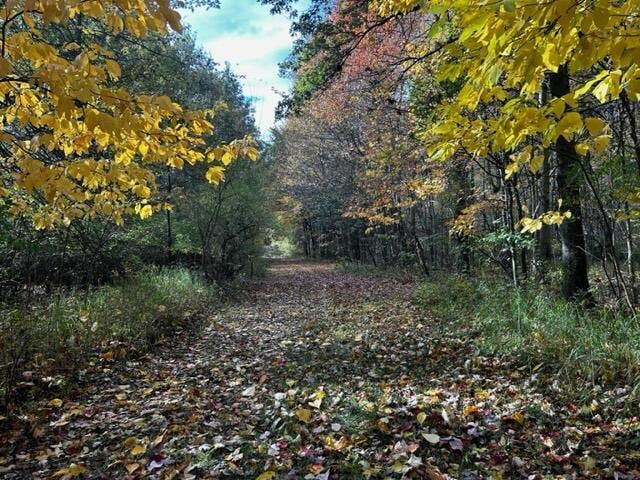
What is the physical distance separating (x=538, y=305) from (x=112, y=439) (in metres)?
5.95

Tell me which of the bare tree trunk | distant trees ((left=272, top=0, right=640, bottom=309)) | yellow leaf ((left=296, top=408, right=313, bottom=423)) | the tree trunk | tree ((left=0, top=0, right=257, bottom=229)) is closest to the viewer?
distant trees ((left=272, top=0, right=640, bottom=309))

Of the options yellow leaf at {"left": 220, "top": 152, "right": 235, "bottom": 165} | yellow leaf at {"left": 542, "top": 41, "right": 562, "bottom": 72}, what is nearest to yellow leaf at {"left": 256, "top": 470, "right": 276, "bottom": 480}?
yellow leaf at {"left": 220, "top": 152, "right": 235, "bottom": 165}

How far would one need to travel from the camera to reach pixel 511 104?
92.4 inches

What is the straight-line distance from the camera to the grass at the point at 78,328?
471 cm

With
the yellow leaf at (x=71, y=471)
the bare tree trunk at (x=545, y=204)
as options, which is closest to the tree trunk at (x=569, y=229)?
the bare tree trunk at (x=545, y=204)

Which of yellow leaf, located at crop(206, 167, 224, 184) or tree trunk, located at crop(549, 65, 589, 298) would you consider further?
tree trunk, located at crop(549, 65, 589, 298)

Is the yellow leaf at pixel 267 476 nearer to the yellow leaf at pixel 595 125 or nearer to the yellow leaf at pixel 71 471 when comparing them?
the yellow leaf at pixel 71 471

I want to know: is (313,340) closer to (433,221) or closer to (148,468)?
(148,468)

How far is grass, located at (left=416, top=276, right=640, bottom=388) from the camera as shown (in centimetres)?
430

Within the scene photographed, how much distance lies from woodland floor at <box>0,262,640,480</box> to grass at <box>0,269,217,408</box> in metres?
0.33

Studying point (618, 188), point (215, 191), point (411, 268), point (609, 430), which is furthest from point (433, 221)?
point (609, 430)

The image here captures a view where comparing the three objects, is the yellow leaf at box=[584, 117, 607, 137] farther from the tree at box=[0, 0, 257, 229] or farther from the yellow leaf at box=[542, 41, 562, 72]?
the tree at box=[0, 0, 257, 229]

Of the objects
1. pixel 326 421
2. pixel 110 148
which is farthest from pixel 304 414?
pixel 110 148

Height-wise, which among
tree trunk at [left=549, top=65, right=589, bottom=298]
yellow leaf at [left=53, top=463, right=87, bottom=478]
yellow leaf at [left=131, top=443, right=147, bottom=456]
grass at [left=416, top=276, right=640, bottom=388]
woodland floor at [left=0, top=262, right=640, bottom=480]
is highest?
tree trunk at [left=549, top=65, right=589, bottom=298]
